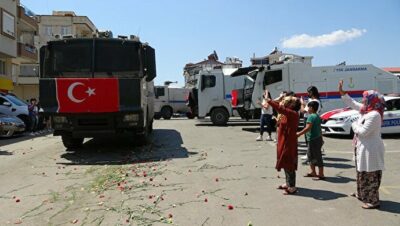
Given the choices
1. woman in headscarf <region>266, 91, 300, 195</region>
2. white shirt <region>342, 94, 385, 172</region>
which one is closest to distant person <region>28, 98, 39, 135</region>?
woman in headscarf <region>266, 91, 300, 195</region>

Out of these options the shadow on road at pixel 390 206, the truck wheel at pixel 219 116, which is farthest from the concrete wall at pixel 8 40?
the shadow on road at pixel 390 206

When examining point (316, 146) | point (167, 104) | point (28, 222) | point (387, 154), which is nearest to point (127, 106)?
point (316, 146)

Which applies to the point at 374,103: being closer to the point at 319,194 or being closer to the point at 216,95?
the point at 319,194

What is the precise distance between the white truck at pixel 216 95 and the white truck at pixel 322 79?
3.07 meters

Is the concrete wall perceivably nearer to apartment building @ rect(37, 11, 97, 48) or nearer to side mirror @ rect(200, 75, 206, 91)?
side mirror @ rect(200, 75, 206, 91)

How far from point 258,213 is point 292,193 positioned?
1308 mm

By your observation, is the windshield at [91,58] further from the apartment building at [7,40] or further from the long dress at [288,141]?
the apartment building at [7,40]

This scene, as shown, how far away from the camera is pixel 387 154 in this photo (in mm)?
11695

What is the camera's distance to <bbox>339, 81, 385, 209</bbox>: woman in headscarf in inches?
249

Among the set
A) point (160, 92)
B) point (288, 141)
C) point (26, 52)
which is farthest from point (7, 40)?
point (288, 141)

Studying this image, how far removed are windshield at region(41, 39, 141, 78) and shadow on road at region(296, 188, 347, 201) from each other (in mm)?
6134

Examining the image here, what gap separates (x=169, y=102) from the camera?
115 feet

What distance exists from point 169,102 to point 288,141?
28.0 meters

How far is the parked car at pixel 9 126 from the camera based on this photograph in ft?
59.5
